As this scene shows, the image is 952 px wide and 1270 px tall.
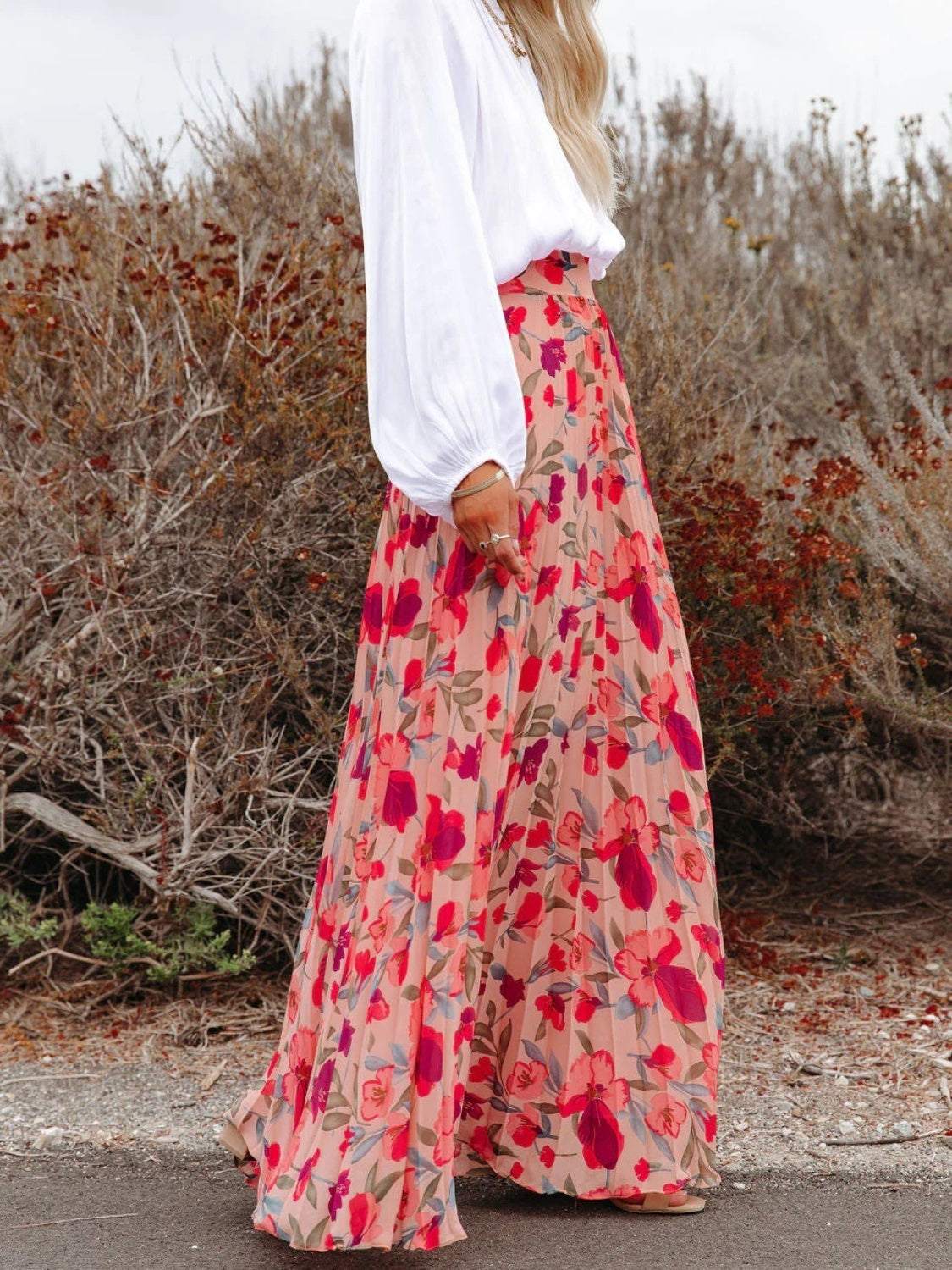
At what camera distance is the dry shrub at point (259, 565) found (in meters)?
3.29

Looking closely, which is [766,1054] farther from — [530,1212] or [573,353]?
[573,353]

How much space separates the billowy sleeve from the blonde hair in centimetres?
21

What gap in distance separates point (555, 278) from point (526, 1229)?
144 cm

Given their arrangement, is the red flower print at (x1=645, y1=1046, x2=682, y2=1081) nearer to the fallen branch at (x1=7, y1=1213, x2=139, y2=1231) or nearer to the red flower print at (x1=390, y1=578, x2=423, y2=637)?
the red flower print at (x1=390, y1=578, x2=423, y2=637)

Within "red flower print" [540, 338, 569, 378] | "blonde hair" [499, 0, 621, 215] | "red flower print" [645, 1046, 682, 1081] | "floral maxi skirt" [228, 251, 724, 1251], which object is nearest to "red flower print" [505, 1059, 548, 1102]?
"floral maxi skirt" [228, 251, 724, 1251]

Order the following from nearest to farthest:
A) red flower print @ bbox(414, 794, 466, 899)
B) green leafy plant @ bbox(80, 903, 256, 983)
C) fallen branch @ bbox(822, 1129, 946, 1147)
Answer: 1. red flower print @ bbox(414, 794, 466, 899)
2. fallen branch @ bbox(822, 1129, 946, 1147)
3. green leafy plant @ bbox(80, 903, 256, 983)

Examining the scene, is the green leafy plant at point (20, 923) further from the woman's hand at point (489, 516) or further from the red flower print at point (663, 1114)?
the woman's hand at point (489, 516)

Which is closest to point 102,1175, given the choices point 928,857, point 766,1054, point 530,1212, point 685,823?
point 530,1212

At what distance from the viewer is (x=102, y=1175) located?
2.44 m

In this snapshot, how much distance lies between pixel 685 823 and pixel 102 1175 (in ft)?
3.93

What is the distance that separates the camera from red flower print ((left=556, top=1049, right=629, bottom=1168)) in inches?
84.6

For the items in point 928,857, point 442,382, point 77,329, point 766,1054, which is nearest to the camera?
point 442,382

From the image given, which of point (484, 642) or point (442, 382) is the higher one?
point (442, 382)

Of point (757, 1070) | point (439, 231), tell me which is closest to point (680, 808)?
point (439, 231)
